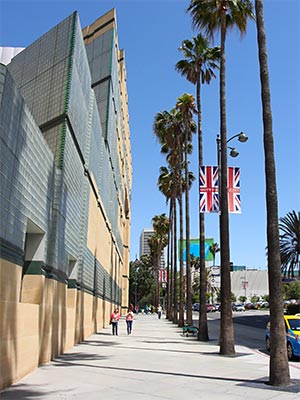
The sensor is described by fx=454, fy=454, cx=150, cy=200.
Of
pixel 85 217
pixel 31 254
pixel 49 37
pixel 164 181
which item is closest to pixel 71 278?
pixel 85 217

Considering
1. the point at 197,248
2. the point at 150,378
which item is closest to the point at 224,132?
the point at 150,378

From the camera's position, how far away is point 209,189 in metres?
19.4

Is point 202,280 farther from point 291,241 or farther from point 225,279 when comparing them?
point 291,241

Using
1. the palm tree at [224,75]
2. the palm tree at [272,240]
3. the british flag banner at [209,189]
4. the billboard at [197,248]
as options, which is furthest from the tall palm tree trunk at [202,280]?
the billboard at [197,248]

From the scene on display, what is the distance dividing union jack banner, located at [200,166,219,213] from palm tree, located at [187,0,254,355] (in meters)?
0.78

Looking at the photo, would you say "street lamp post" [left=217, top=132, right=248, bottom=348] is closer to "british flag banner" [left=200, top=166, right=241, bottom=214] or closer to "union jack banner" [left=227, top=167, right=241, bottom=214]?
"union jack banner" [left=227, top=167, right=241, bottom=214]

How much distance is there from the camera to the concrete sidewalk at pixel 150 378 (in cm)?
928

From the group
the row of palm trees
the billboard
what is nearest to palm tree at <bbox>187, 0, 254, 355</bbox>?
the row of palm trees

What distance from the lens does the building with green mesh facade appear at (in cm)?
1016

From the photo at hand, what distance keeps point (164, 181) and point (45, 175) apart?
3791 centimetres

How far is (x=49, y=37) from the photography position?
1866 cm

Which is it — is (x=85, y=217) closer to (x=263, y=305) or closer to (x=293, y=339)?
(x=293, y=339)

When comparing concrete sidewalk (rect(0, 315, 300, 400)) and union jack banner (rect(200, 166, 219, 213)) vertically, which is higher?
union jack banner (rect(200, 166, 219, 213))

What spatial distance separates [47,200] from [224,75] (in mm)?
9885
